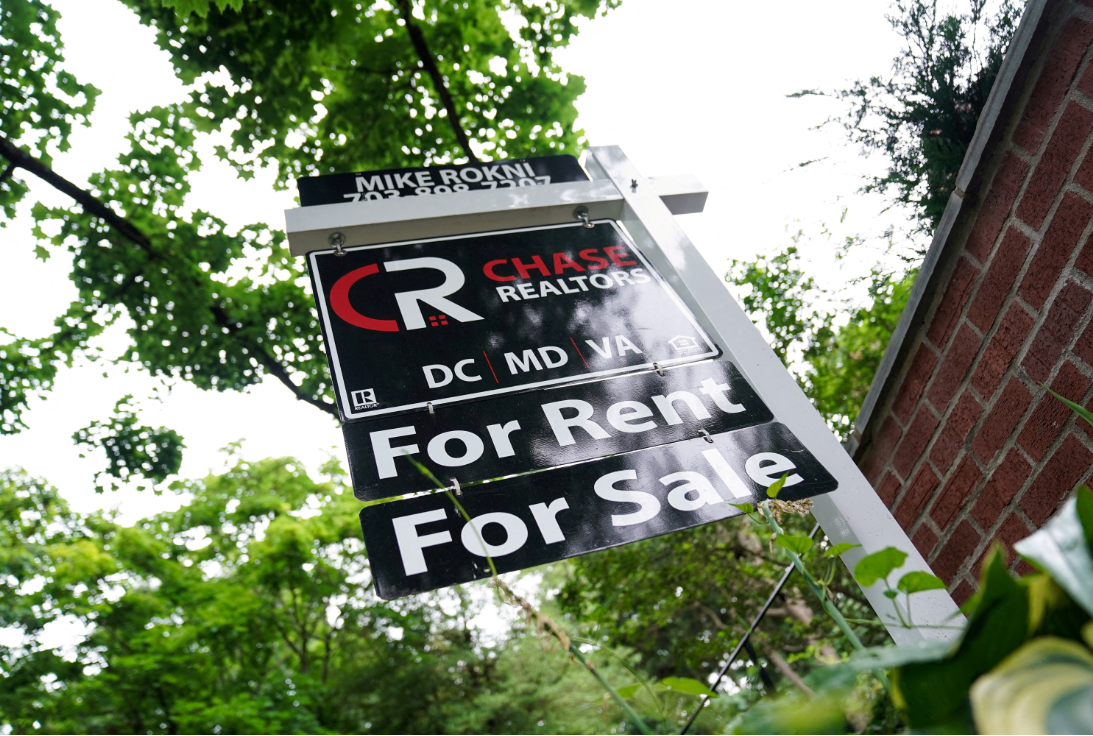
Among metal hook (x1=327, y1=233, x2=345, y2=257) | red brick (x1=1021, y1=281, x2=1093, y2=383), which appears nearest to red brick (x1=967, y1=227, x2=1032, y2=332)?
red brick (x1=1021, y1=281, x2=1093, y2=383)

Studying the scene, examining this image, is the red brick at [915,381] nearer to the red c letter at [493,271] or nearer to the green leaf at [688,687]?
the red c letter at [493,271]

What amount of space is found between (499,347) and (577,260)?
1.72ft

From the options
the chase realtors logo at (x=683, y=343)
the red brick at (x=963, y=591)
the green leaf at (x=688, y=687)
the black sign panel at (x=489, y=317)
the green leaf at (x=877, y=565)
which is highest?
the black sign panel at (x=489, y=317)

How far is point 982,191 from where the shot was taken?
1968 mm

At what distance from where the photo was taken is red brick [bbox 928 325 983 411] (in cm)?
195

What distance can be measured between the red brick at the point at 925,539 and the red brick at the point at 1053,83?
3.62 ft

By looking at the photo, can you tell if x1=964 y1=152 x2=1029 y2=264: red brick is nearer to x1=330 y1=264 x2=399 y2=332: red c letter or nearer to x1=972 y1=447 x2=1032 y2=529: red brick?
x1=972 y1=447 x2=1032 y2=529: red brick

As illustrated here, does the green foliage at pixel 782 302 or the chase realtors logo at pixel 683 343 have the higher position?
the green foliage at pixel 782 302

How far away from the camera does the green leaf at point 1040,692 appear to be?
1.16 ft

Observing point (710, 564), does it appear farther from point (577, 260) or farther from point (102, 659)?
point (102, 659)

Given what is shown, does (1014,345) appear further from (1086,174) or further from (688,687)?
(688,687)

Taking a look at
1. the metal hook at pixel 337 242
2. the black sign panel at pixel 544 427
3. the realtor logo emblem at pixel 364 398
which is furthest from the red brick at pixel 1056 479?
the metal hook at pixel 337 242

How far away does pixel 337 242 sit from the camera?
220 cm

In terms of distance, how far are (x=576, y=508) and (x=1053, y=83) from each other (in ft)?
5.28
